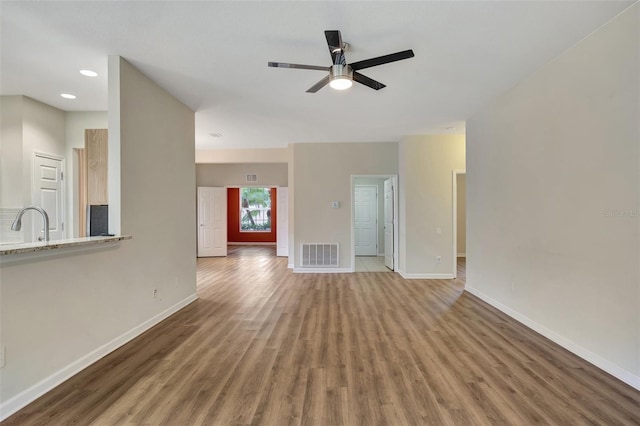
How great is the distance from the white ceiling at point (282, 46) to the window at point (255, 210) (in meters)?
7.52

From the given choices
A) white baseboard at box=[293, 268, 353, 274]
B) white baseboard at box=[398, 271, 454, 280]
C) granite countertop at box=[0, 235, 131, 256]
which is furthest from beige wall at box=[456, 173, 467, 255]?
granite countertop at box=[0, 235, 131, 256]

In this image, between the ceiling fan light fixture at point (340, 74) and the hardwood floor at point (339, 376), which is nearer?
the hardwood floor at point (339, 376)

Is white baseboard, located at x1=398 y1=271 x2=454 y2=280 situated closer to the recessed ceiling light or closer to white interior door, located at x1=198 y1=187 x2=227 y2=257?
white interior door, located at x1=198 y1=187 x2=227 y2=257

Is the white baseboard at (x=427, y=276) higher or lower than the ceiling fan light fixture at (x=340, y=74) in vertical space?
lower

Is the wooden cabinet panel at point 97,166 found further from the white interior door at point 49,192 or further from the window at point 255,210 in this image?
the window at point 255,210

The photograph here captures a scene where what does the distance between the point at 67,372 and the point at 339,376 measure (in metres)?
2.13

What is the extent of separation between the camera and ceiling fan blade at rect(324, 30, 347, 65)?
6.66ft

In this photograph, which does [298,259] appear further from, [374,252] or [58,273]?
[58,273]

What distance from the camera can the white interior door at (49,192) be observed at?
3963mm

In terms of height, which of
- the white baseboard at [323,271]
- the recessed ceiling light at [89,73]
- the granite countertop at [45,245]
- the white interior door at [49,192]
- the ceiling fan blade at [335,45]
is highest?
the recessed ceiling light at [89,73]

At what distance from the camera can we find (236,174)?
9.30 meters

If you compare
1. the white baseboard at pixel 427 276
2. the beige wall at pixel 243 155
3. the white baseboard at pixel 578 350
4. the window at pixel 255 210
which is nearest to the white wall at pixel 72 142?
the beige wall at pixel 243 155

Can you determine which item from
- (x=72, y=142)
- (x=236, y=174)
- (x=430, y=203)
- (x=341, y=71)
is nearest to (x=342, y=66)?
(x=341, y=71)

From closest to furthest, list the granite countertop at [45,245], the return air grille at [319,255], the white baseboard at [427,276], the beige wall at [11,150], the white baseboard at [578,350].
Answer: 1. the granite countertop at [45,245]
2. the white baseboard at [578,350]
3. the beige wall at [11,150]
4. the white baseboard at [427,276]
5. the return air grille at [319,255]
